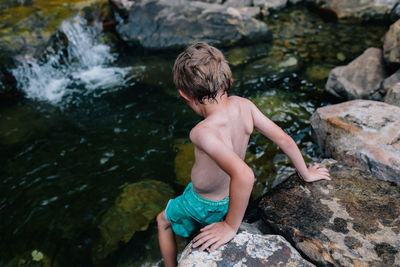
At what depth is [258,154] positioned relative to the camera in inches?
149

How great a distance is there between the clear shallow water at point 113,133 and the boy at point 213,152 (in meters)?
0.82

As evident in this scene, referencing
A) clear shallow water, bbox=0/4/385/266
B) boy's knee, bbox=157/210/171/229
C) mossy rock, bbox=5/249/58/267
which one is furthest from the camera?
clear shallow water, bbox=0/4/385/266

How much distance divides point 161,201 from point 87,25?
5832mm

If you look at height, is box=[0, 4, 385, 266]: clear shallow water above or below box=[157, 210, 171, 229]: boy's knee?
below

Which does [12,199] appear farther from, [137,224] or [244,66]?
[244,66]

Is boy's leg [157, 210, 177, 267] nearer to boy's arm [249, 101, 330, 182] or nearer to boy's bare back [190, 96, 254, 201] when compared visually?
boy's bare back [190, 96, 254, 201]

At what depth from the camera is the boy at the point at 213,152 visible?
181 cm

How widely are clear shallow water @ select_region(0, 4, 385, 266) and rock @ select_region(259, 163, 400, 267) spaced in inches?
36.5

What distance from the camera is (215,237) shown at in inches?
75.8

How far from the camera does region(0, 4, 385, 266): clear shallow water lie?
3.11 metres

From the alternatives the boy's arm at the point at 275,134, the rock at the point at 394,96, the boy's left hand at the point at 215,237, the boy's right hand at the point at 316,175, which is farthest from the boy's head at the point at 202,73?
the rock at the point at 394,96

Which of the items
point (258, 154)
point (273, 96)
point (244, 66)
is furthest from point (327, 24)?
point (258, 154)

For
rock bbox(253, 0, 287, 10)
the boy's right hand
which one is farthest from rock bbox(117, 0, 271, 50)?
the boy's right hand

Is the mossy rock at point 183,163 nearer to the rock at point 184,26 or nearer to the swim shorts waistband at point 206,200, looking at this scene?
the swim shorts waistband at point 206,200
